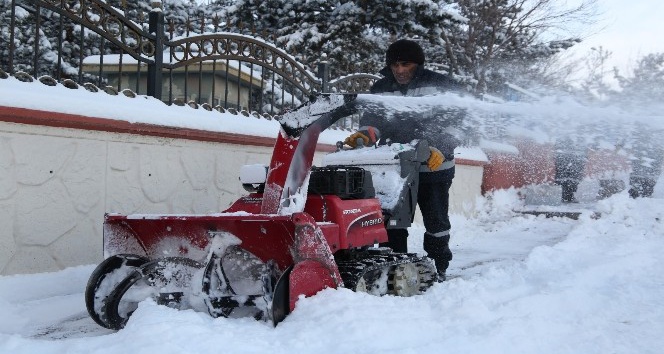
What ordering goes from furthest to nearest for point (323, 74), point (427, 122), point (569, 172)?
1. point (569, 172)
2. point (323, 74)
3. point (427, 122)

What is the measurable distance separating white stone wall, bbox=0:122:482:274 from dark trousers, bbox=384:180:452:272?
2.16 metres

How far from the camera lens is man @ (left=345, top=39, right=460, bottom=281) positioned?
4871 millimetres

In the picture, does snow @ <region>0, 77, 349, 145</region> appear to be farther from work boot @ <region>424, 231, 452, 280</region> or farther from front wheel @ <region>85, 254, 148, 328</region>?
work boot @ <region>424, 231, 452, 280</region>

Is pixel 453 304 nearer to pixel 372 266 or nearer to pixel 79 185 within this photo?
pixel 372 266

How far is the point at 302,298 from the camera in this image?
320 centimetres

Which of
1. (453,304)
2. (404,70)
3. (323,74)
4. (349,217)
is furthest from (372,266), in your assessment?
(323,74)

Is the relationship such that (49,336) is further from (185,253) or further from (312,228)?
(312,228)

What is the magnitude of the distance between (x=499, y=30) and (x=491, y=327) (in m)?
21.1

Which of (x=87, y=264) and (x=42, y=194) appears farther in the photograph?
(x=87, y=264)

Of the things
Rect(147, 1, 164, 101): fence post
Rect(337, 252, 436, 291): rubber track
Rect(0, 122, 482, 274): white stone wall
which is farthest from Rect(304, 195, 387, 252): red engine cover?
Rect(147, 1, 164, 101): fence post

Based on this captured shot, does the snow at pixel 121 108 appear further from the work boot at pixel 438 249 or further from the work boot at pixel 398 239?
the work boot at pixel 438 249

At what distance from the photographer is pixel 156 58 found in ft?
20.5

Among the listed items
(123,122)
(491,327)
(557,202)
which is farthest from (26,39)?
(491,327)

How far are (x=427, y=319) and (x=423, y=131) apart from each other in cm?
202
